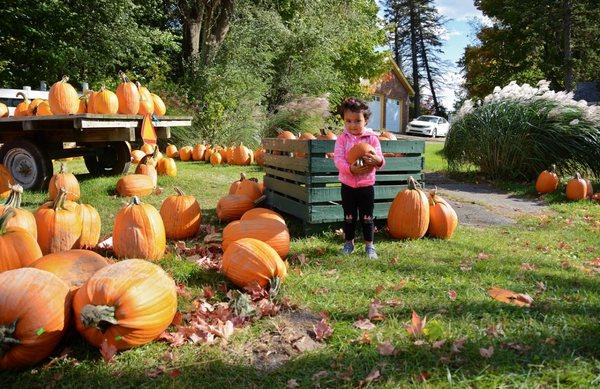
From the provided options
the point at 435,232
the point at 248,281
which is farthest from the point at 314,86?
the point at 248,281

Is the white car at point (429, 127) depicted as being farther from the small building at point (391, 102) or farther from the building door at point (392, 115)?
the building door at point (392, 115)

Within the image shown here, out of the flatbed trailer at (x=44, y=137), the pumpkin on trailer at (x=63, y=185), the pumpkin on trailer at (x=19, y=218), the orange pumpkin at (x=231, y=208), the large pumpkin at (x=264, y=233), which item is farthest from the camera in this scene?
the flatbed trailer at (x=44, y=137)

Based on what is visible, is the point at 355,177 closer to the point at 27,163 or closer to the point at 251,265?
the point at 251,265

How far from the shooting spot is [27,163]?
22.2ft

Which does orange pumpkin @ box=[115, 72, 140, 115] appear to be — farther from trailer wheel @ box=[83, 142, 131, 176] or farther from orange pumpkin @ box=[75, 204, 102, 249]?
orange pumpkin @ box=[75, 204, 102, 249]

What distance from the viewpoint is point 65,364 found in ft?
7.43

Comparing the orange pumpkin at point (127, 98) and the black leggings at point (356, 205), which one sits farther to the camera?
the orange pumpkin at point (127, 98)

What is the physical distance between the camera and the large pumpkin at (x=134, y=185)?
246 inches

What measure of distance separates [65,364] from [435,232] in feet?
11.5

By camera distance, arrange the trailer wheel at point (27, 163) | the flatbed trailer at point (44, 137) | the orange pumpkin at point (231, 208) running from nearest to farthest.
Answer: the orange pumpkin at point (231, 208), the flatbed trailer at point (44, 137), the trailer wheel at point (27, 163)

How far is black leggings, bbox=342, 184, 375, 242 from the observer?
4.15 metres

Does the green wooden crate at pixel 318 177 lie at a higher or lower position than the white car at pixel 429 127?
lower

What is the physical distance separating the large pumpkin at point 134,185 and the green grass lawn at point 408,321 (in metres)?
2.90

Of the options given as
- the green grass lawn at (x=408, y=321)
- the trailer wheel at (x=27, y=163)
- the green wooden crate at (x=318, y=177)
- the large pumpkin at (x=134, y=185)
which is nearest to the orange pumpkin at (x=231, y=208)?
the green wooden crate at (x=318, y=177)
